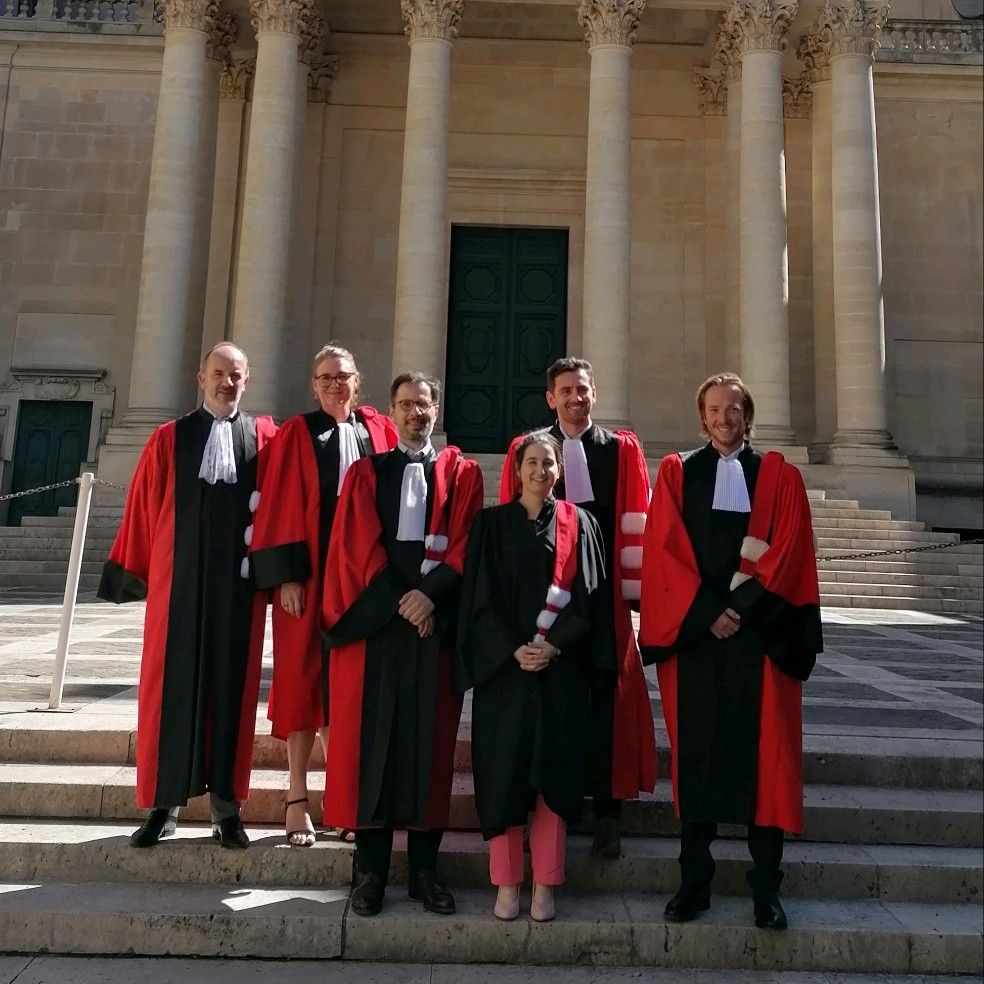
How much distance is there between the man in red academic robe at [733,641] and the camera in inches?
150

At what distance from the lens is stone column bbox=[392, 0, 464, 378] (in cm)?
1675

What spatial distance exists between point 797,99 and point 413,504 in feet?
62.8

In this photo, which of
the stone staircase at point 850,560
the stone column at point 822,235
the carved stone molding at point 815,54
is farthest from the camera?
the stone column at point 822,235

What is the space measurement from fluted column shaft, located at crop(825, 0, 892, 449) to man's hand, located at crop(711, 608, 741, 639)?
1423 centimetres

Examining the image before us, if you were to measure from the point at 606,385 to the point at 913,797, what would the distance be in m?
12.4

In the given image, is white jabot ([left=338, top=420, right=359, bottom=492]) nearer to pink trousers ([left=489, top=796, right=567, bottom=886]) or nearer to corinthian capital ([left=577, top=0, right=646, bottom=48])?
pink trousers ([left=489, top=796, right=567, bottom=886])

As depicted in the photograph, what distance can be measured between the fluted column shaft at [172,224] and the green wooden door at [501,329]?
5705 millimetres

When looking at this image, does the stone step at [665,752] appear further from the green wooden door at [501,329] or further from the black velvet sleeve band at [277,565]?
the green wooden door at [501,329]

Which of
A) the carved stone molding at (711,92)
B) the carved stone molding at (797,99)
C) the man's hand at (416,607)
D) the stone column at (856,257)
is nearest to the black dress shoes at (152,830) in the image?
the man's hand at (416,607)

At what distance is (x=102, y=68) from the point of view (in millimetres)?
20984

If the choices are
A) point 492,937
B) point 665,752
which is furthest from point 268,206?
point 492,937

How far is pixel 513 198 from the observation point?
67.5ft

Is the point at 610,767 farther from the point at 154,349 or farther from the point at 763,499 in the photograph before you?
the point at 154,349

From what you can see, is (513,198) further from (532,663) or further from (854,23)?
(532,663)
